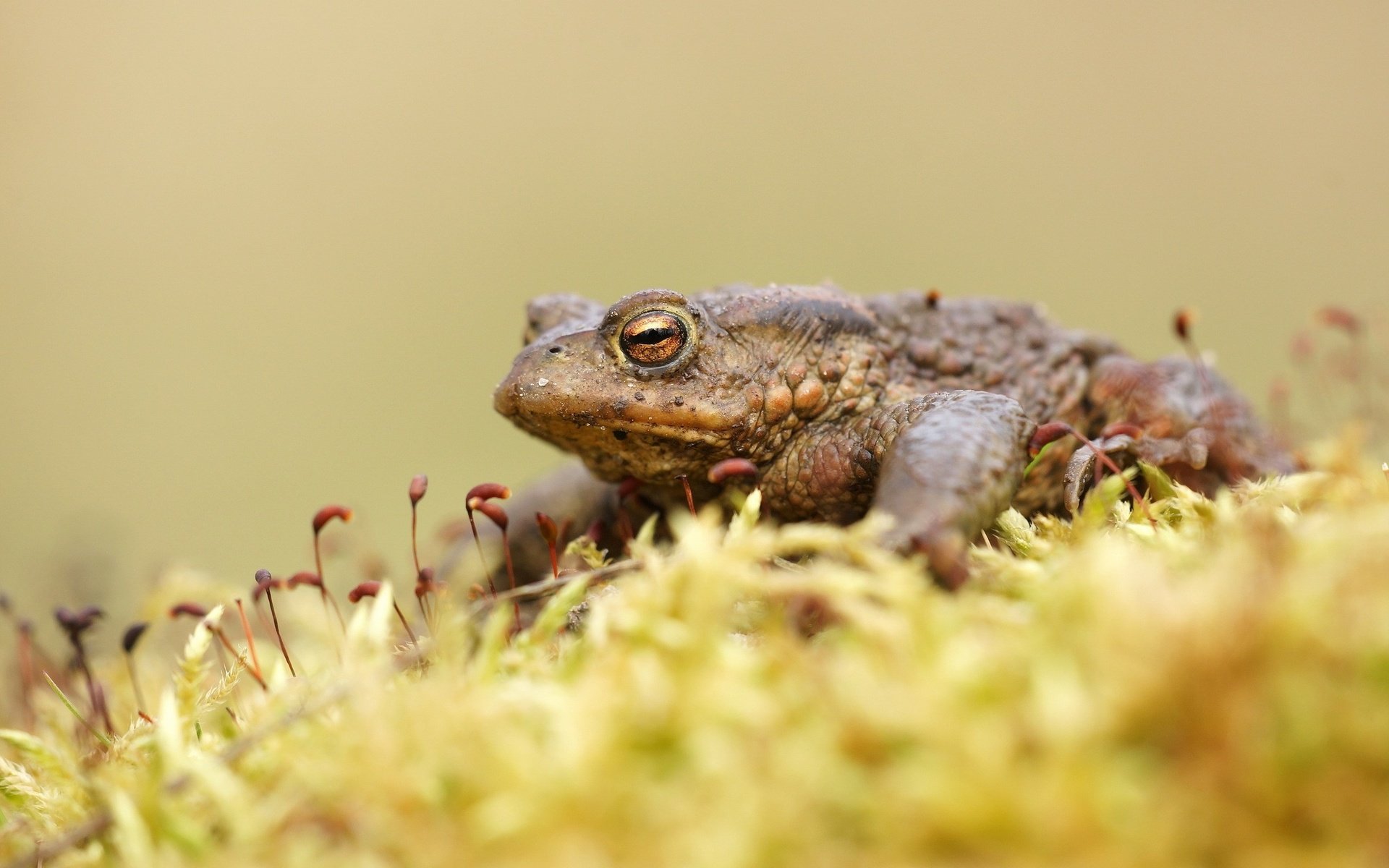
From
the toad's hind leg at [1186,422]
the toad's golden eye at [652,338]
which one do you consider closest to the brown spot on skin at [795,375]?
the toad's golden eye at [652,338]

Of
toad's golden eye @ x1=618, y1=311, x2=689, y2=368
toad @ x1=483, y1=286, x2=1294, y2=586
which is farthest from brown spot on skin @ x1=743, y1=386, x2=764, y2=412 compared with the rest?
toad's golden eye @ x1=618, y1=311, x2=689, y2=368

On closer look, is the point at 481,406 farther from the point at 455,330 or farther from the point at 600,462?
the point at 600,462

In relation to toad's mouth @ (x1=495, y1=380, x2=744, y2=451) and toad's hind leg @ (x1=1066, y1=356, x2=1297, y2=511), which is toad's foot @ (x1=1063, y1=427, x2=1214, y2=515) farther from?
toad's mouth @ (x1=495, y1=380, x2=744, y2=451)

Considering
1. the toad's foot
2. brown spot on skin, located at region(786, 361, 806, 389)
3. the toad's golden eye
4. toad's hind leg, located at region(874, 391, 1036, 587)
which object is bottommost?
the toad's foot

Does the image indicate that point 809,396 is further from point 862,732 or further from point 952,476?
point 862,732

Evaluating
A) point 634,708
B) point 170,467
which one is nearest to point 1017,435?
point 634,708

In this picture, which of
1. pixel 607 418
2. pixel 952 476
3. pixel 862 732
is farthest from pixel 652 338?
pixel 862 732

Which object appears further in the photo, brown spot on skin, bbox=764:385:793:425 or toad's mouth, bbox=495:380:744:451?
brown spot on skin, bbox=764:385:793:425
